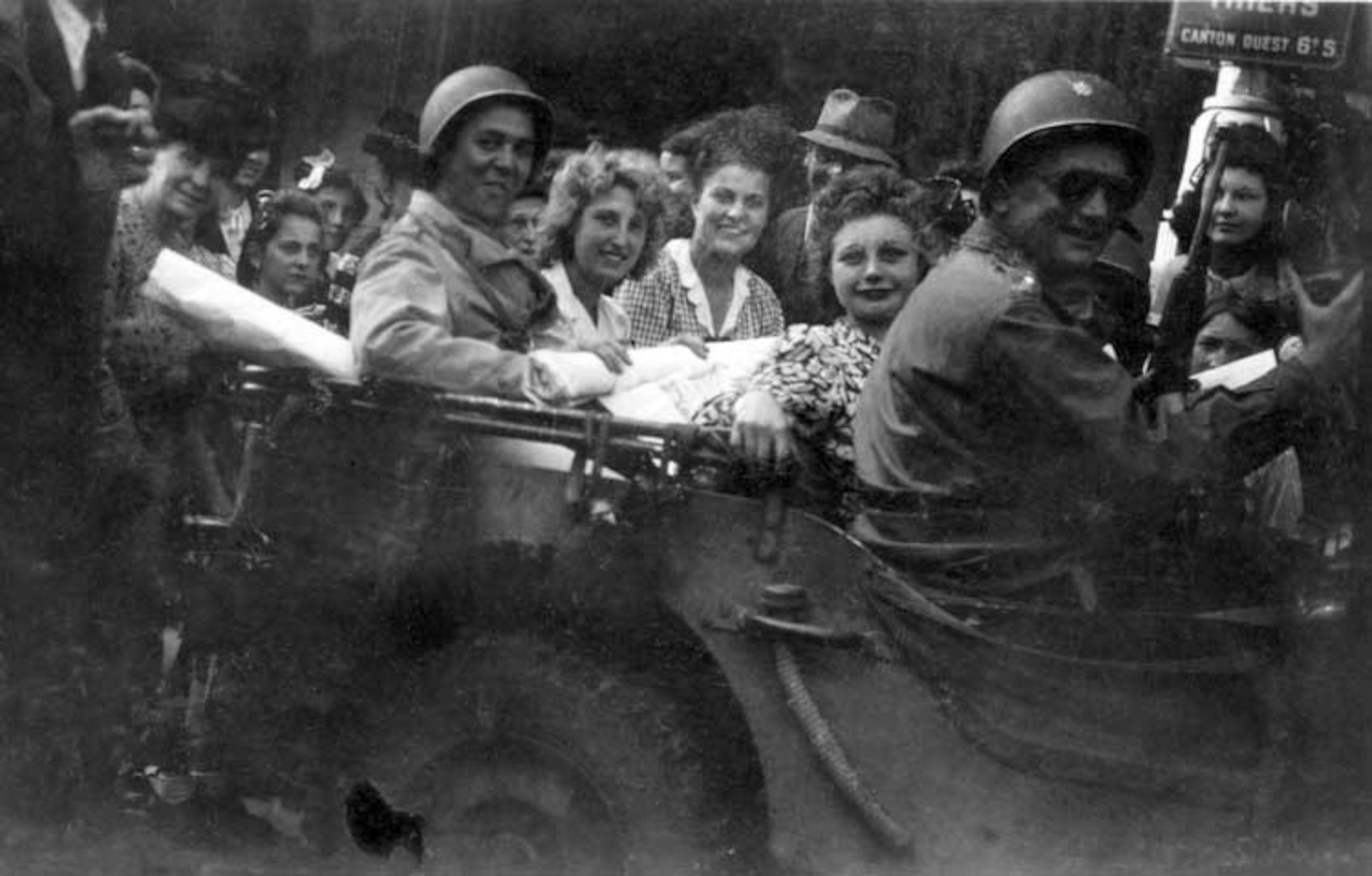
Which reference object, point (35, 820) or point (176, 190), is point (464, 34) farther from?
point (35, 820)

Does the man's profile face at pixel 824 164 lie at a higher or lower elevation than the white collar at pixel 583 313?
higher

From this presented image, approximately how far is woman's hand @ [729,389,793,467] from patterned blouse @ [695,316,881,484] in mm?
176

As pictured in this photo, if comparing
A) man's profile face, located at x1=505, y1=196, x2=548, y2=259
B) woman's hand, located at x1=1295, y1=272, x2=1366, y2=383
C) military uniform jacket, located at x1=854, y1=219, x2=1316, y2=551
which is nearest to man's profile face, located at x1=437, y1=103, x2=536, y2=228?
man's profile face, located at x1=505, y1=196, x2=548, y2=259

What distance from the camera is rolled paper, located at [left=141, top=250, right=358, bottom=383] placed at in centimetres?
350

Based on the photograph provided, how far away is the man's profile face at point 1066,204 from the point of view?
3.41m

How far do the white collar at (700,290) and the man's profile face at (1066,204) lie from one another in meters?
1.11

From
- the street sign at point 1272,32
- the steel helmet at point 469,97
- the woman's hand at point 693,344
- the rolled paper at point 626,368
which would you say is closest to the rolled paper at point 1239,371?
the street sign at point 1272,32

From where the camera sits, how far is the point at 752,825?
3.45 meters

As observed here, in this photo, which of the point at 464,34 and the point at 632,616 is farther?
the point at 464,34

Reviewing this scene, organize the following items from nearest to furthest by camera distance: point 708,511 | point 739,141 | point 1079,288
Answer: point 708,511
point 1079,288
point 739,141

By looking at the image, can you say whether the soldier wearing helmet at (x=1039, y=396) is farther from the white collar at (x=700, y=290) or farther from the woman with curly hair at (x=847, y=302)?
the white collar at (x=700, y=290)

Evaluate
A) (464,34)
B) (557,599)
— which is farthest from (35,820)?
(464,34)

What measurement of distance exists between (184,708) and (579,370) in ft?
4.06

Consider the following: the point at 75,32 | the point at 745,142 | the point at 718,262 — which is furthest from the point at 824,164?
the point at 75,32
